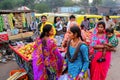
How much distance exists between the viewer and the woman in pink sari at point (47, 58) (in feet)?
12.0

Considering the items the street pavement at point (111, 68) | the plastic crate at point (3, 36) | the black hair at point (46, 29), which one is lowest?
the street pavement at point (111, 68)

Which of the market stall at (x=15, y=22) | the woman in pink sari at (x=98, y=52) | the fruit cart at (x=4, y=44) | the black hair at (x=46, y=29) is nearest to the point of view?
the black hair at (x=46, y=29)

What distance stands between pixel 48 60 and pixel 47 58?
0.04 m

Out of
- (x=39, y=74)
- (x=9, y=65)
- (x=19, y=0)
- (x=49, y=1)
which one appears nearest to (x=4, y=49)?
(x=9, y=65)

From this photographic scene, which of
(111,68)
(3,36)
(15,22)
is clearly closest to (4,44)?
(3,36)

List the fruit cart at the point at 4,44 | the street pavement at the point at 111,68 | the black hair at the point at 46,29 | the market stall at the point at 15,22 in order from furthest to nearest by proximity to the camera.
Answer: the market stall at the point at 15,22
the fruit cart at the point at 4,44
the street pavement at the point at 111,68
the black hair at the point at 46,29

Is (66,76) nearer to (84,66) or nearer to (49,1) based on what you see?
(84,66)

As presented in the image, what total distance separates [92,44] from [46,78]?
1.06 metres

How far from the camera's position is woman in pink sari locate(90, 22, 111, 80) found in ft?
12.7

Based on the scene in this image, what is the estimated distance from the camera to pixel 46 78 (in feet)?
12.9

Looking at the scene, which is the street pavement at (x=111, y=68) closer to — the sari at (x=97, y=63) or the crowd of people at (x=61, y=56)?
the sari at (x=97, y=63)

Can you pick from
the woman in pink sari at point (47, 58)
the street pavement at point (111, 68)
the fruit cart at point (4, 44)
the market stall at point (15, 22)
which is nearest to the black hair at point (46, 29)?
the woman in pink sari at point (47, 58)

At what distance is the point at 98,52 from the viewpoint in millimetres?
3900

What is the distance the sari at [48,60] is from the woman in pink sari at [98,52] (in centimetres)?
Answer: 61
